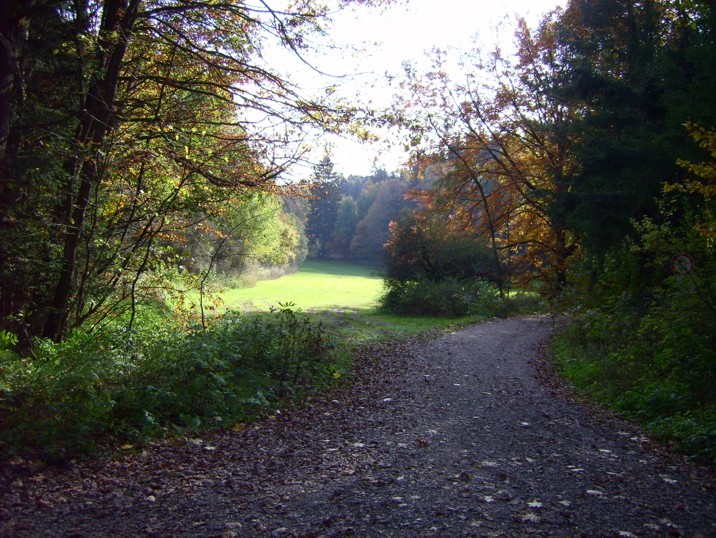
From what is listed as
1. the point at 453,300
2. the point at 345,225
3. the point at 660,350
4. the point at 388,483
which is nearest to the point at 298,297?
the point at 453,300

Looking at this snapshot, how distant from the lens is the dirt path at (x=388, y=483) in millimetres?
3859

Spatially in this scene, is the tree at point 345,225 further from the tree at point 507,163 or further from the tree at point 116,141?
the tree at point 116,141

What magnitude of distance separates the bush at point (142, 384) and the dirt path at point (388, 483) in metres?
0.45

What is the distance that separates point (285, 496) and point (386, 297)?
70.6ft

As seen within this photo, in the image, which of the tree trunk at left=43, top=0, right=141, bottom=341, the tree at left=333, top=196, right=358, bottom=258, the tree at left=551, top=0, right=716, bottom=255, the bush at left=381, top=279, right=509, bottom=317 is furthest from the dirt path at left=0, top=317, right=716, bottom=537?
the tree at left=333, top=196, right=358, bottom=258

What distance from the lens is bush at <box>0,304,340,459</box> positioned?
5203 mm

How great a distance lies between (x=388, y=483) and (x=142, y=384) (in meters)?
3.33

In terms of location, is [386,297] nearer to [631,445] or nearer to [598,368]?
[598,368]

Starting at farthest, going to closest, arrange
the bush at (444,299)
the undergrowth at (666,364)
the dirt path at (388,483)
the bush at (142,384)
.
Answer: the bush at (444,299), the undergrowth at (666,364), the bush at (142,384), the dirt path at (388,483)

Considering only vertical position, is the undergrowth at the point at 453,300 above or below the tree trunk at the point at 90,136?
below

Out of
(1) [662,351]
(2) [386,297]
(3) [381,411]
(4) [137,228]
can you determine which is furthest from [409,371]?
(2) [386,297]

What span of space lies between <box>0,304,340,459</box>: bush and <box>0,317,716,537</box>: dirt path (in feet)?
1.47

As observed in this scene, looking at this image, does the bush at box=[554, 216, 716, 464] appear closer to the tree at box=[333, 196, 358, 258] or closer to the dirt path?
the dirt path

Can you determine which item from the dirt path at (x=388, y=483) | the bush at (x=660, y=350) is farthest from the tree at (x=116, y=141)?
the bush at (x=660, y=350)
